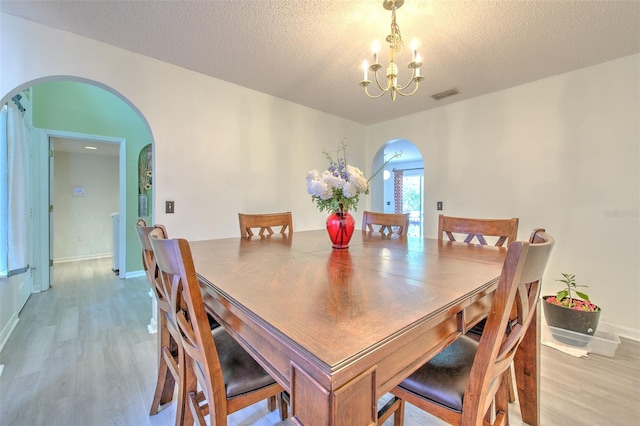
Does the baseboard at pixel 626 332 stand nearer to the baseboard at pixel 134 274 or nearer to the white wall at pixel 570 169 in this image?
the white wall at pixel 570 169

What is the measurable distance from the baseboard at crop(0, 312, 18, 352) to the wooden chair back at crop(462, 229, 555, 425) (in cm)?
306

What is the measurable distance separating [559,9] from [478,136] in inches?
58.0

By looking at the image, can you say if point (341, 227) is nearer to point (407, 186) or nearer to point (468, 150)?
point (468, 150)

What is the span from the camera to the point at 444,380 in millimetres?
890

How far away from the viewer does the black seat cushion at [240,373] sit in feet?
2.98

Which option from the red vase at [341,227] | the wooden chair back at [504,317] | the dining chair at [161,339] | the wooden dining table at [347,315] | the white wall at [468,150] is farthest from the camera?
the white wall at [468,150]

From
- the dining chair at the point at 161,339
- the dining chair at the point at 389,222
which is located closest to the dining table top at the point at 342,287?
the dining chair at the point at 161,339

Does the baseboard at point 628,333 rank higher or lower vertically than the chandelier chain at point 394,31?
lower

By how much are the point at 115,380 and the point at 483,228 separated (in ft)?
8.14

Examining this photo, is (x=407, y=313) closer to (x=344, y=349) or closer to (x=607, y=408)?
(x=344, y=349)

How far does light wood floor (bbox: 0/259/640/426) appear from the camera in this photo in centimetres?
141

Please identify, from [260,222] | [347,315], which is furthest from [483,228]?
[260,222]

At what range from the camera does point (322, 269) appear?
1.11 meters

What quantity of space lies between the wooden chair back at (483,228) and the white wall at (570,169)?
1.29m
